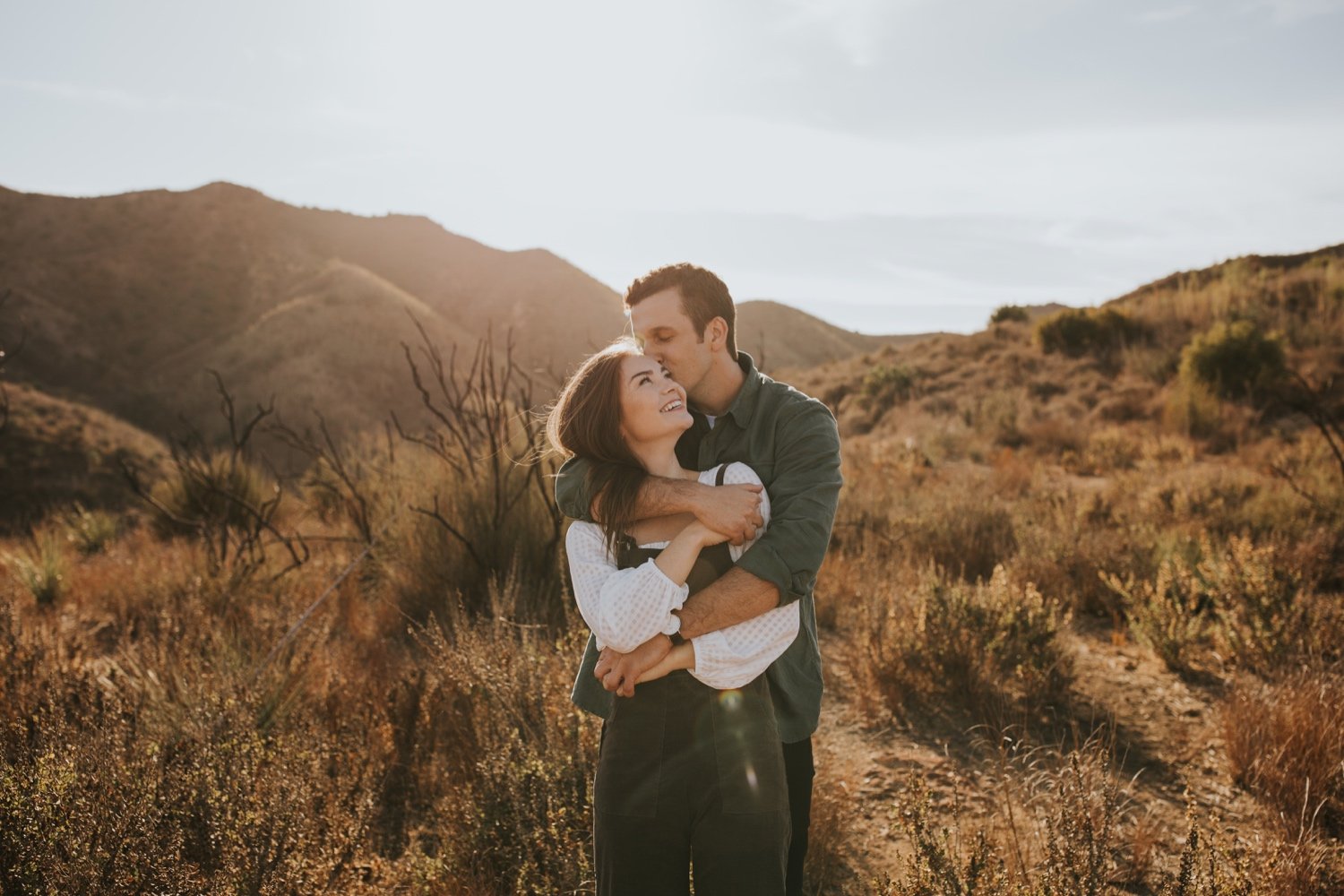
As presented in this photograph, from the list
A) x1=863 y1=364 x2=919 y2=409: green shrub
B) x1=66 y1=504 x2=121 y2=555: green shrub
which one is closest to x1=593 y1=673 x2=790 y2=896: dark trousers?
x1=66 y1=504 x2=121 y2=555: green shrub

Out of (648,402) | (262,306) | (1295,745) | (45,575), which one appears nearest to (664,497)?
(648,402)

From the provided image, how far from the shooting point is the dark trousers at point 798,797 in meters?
2.33

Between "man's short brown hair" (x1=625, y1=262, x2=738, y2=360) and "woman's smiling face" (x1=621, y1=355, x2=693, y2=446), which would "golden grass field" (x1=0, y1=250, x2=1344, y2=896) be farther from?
→ "man's short brown hair" (x1=625, y1=262, x2=738, y2=360)

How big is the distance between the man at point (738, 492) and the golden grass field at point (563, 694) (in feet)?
1.52

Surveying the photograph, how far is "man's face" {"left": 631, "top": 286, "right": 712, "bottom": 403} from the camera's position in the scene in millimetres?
2270

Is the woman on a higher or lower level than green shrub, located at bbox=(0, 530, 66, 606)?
higher

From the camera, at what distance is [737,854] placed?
1.62 metres

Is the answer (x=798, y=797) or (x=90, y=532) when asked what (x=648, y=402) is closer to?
(x=798, y=797)

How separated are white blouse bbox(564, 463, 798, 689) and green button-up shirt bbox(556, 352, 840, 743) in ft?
0.29

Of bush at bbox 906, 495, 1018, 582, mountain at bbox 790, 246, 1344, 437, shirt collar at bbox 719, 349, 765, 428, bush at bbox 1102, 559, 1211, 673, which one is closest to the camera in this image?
shirt collar at bbox 719, 349, 765, 428

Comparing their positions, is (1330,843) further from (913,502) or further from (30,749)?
(913,502)

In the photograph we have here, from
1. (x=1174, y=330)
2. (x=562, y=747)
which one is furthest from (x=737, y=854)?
(x=1174, y=330)

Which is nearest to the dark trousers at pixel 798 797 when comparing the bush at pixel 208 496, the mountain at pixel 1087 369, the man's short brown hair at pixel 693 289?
the man's short brown hair at pixel 693 289

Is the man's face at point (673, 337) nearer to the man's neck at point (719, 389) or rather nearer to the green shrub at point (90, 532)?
the man's neck at point (719, 389)
